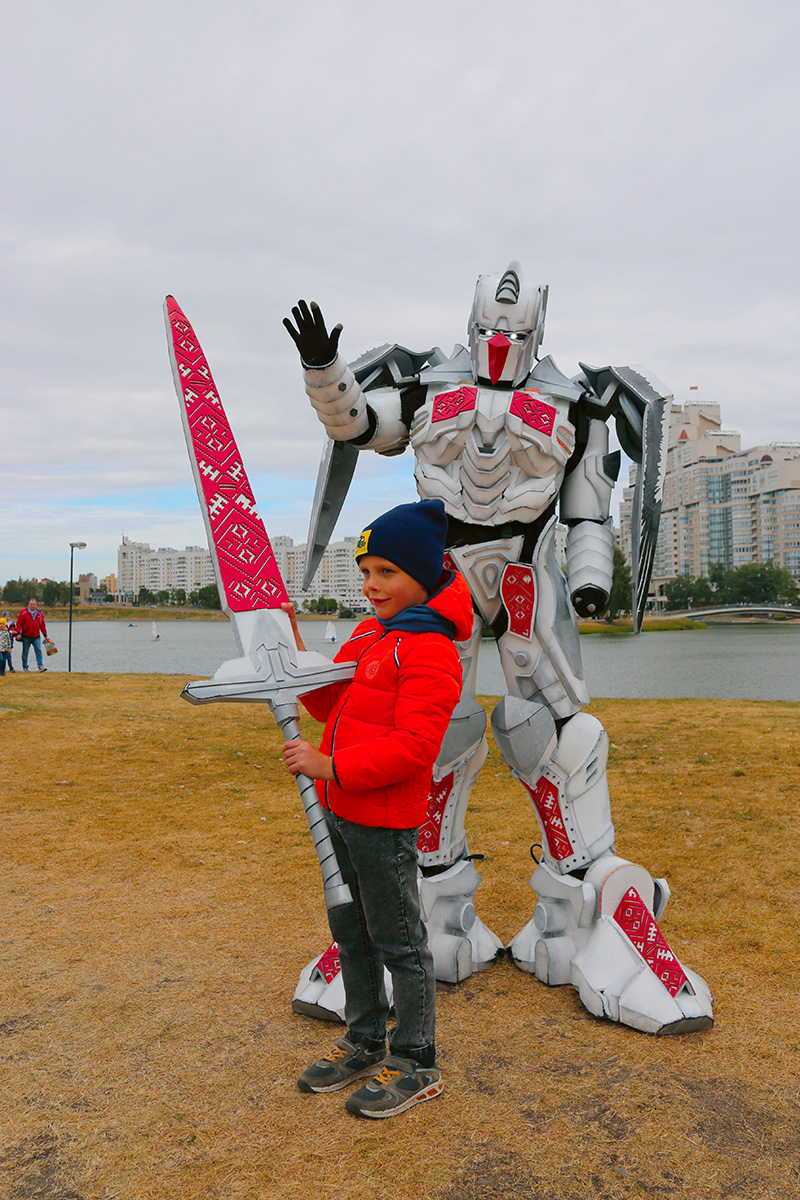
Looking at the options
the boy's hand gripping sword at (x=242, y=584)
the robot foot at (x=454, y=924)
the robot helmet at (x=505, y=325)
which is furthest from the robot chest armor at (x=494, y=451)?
the robot foot at (x=454, y=924)

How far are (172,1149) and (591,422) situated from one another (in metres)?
2.88

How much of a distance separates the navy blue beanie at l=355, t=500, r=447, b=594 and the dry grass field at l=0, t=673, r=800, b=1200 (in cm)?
150

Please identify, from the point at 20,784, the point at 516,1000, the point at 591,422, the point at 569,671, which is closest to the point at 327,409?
the point at 591,422

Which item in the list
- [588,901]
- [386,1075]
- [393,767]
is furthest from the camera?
[588,901]

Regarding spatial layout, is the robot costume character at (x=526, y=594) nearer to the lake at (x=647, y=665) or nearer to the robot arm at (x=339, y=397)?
the robot arm at (x=339, y=397)

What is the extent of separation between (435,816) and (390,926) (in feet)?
3.48

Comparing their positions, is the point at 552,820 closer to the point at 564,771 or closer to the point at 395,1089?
the point at 564,771

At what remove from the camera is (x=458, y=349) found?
137 inches

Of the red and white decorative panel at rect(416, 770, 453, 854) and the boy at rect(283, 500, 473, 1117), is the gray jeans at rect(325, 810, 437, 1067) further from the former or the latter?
the red and white decorative panel at rect(416, 770, 453, 854)

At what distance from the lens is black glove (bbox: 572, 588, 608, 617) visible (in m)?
3.17

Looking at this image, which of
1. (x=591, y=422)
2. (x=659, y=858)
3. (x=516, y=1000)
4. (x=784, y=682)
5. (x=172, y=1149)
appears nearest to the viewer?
(x=172, y=1149)

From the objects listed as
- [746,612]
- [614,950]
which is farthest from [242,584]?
[746,612]

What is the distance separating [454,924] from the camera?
3.22 metres

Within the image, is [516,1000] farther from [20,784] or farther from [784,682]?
[784,682]
